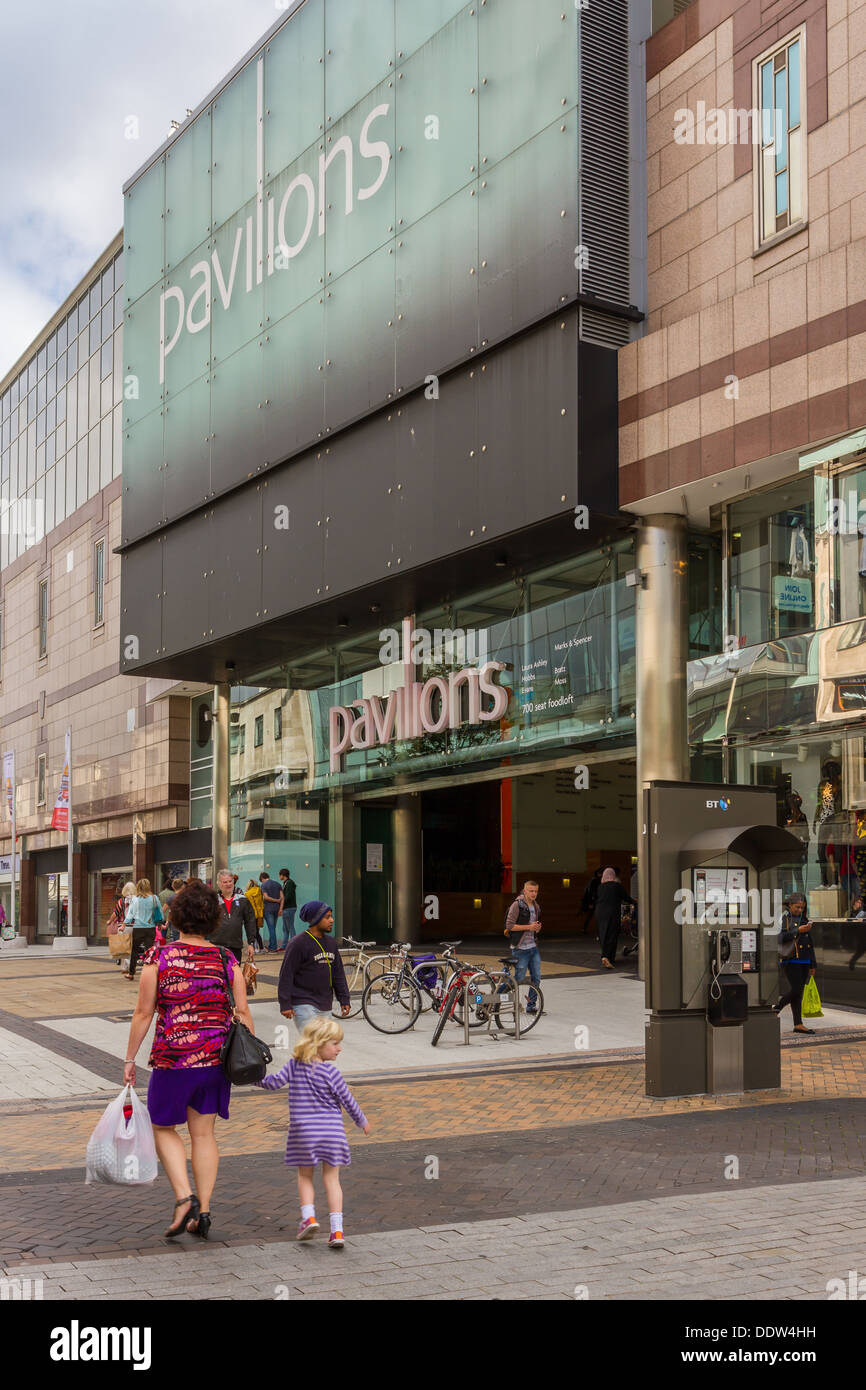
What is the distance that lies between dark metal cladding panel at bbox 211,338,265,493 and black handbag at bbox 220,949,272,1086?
2267 cm

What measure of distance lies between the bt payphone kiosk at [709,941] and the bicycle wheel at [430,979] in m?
4.23

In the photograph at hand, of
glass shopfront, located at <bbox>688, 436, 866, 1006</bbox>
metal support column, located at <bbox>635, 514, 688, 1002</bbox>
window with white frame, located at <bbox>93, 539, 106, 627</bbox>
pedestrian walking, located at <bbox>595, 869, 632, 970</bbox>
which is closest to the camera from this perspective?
glass shopfront, located at <bbox>688, 436, 866, 1006</bbox>

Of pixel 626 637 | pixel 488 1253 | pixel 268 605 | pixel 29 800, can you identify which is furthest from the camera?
pixel 29 800

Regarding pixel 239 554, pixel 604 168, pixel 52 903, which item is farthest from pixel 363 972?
pixel 52 903

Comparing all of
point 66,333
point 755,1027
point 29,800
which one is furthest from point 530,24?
point 29,800

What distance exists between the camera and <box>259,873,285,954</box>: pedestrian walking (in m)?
28.0

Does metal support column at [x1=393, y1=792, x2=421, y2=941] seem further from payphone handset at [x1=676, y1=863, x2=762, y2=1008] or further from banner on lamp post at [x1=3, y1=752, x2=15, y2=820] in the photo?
banner on lamp post at [x1=3, y1=752, x2=15, y2=820]

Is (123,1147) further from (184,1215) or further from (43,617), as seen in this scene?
(43,617)

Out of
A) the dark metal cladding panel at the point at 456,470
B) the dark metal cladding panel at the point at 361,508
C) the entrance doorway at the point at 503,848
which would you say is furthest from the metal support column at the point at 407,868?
the dark metal cladding panel at the point at 456,470

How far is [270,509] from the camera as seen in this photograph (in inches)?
1111

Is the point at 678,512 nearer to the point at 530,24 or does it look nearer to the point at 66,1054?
the point at 530,24

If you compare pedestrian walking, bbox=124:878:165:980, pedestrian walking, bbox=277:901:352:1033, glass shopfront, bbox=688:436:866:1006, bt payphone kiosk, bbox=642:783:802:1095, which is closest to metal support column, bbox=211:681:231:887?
pedestrian walking, bbox=124:878:165:980

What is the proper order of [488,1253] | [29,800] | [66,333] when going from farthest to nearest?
[29,800], [66,333], [488,1253]
